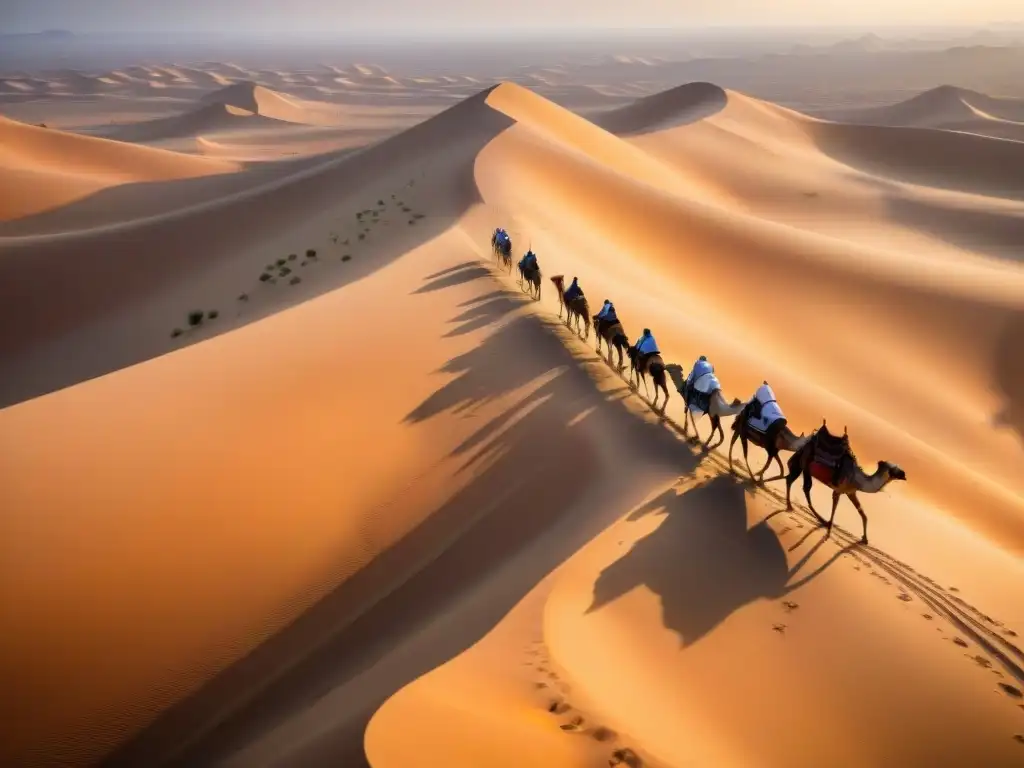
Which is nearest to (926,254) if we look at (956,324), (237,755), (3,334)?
(956,324)

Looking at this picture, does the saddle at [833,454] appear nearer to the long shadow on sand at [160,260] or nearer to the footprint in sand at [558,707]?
the footprint in sand at [558,707]

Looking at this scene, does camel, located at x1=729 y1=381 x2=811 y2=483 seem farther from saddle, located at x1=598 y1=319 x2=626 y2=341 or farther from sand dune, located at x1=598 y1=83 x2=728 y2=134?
sand dune, located at x1=598 y1=83 x2=728 y2=134

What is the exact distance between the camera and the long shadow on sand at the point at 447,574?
647 cm

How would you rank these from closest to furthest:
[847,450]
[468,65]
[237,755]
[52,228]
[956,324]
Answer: [237,755] < [847,450] < [956,324] < [52,228] < [468,65]

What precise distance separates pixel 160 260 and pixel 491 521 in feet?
65.1

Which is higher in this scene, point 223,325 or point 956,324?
point 223,325

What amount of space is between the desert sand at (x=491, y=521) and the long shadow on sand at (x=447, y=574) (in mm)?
42

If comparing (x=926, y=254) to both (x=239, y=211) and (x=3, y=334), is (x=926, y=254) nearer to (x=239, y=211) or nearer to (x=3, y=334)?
(x=239, y=211)

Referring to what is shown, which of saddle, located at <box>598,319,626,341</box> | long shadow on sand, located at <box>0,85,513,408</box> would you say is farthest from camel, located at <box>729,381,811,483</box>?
long shadow on sand, located at <box>0,85,513,408</box>

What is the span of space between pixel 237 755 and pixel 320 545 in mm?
2466

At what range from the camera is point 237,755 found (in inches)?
246

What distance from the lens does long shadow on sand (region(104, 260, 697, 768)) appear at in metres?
6.47

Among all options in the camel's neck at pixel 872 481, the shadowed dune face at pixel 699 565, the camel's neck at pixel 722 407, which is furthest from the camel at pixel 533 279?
the camel's neck at pixel 872 481

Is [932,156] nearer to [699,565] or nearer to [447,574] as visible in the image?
[699,565]
